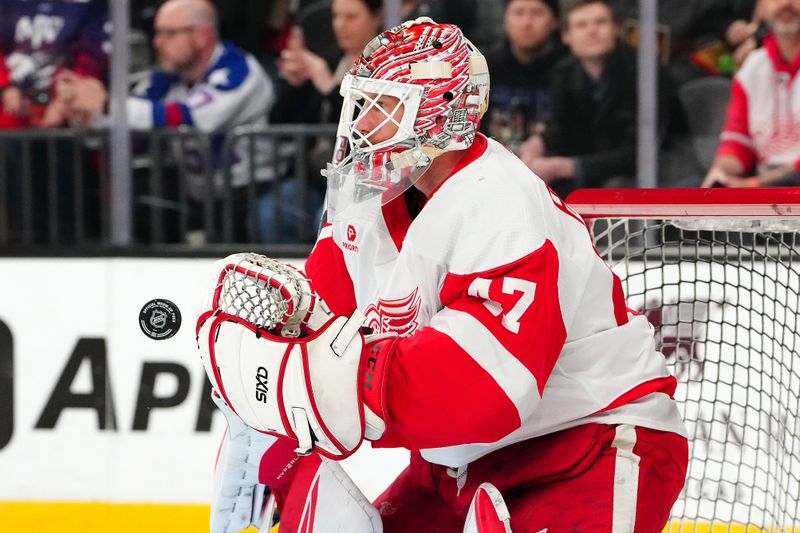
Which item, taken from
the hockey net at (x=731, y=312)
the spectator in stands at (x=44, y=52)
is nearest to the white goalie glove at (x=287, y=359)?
the hockey net at (x=731, y=312)

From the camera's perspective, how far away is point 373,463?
118 inches

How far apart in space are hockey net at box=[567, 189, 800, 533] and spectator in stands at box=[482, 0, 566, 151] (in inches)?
41.7

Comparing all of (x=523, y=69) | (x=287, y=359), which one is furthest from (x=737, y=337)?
(x=523, y=69)

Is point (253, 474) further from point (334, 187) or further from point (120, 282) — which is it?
point (120, 282)

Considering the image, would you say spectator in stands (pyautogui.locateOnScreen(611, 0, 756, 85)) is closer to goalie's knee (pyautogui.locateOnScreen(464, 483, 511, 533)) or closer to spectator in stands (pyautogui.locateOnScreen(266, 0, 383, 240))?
spectator in stands (pyautogui.locateOnScreen(266, 0, 383, 240))

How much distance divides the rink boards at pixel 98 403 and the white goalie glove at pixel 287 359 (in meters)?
1.61

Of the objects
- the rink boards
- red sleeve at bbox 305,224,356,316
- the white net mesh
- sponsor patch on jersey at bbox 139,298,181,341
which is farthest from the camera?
the rink boards

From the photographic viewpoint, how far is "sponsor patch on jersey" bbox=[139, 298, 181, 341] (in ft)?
5.43

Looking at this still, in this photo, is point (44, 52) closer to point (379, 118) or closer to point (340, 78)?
point (340, 78)

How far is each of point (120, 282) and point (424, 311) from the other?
1.79 meters

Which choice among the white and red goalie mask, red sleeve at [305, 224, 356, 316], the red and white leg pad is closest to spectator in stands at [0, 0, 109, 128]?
red sleeve at [305, 224, 356, 316]

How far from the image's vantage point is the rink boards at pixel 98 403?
10.4 feet

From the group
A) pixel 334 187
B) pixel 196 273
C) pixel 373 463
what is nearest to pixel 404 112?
pixel 334 187

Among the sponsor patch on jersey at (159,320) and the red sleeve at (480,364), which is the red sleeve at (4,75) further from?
the red sleeve at (480,364)
